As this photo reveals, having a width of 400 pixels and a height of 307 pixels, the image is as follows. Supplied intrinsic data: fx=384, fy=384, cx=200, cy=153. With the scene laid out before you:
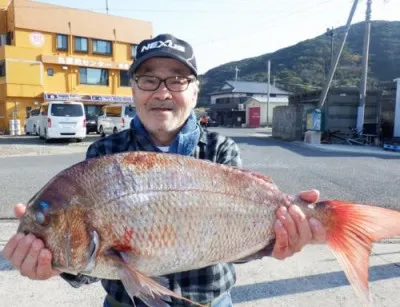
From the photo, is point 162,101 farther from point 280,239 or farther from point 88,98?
point 88,98

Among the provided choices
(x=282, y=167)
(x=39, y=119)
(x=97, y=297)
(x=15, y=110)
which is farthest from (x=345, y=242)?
(x=15, y=110)

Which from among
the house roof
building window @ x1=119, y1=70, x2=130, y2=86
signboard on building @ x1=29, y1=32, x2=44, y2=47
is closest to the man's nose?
signboard on building @ x1=29, y1=32, x2=44, y2=47

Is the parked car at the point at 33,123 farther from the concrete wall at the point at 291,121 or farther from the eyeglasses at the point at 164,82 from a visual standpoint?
the eyeglasses at the point at 164,82

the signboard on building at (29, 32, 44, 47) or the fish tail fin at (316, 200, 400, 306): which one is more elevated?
the signboard on building at (29, 32, 44, 47)

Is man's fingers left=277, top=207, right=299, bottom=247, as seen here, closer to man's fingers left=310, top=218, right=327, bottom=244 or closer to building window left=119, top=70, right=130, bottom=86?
man's fingers left=310, top=218, right=327, bottom=244

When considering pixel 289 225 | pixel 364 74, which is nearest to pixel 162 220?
pixel 289 225

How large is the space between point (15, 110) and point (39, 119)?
8691 mm

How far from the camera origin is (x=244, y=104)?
59.1 meters

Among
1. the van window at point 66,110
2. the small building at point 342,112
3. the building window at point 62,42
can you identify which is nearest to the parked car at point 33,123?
the van window at point 66,110

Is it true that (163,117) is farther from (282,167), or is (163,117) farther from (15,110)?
(15,110)

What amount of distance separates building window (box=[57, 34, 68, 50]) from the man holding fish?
31.7m

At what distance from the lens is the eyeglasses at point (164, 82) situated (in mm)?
2104

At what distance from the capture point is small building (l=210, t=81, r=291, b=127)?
5431cm

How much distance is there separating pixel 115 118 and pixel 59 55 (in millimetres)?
11033
